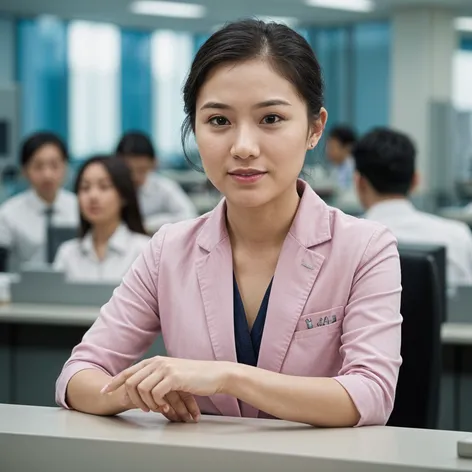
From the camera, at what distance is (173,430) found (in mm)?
1391

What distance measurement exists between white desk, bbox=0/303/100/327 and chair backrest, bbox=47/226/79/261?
60 centimetres

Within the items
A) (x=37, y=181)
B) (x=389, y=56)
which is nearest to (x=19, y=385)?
(x=37, y=181)

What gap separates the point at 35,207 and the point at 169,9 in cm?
728

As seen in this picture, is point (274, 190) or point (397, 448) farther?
point (274, 190)

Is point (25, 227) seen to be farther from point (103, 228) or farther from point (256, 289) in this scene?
point (256, 289)

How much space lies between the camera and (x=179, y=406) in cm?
147

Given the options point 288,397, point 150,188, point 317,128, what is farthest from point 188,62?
point 288,397

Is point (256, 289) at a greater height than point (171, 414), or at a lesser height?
greater

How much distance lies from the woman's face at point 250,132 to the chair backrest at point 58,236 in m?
2.79

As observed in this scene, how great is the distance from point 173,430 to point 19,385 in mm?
2437

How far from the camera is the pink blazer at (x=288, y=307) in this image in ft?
5.33

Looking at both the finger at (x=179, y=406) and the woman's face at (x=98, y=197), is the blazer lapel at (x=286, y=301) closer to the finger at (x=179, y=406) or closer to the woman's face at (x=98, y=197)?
the finger at (x=179, y=406)

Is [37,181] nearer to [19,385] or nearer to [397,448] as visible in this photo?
[19,385]

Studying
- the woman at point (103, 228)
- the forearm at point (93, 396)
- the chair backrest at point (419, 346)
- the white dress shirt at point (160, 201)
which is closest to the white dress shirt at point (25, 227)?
the woman at point (103, 228)
